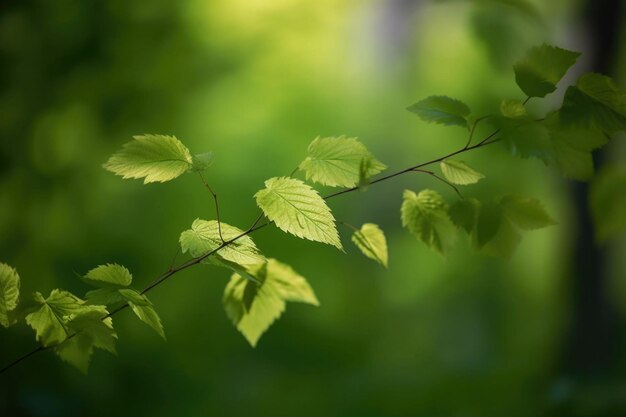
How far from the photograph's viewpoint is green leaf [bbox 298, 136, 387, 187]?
1.83 ft

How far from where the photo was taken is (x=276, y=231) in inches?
105

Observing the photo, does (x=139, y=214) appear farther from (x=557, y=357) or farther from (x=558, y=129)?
(x=558, y=129)

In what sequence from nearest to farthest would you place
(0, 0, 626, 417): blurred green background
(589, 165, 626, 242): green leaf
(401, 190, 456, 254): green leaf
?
(401, 190, 456, 254): green leaf
(589, 165, 626, 242): green leaf
(0, 0, 626, 417): blurred green background

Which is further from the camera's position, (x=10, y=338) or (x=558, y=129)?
(x=10, y=338)

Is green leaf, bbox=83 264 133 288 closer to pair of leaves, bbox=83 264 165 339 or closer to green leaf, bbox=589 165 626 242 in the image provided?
pair of leaves, bbox=83 264 165 339

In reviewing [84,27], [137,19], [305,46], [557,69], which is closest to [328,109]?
[305,46]

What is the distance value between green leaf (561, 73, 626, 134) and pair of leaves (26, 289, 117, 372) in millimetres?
430

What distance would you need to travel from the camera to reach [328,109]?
110 inches

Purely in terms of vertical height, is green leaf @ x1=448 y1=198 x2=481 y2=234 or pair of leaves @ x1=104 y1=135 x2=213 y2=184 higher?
pair of leaves @ x1=104 y1=135 x2=213 y2=184

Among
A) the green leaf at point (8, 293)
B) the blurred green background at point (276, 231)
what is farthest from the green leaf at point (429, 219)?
the blurred green background at point (276, 231)

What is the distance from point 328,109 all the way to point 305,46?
11.8 inches

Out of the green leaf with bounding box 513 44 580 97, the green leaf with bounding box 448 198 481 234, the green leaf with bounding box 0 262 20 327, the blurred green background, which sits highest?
the green leaf with bounding box 513 44 580 97

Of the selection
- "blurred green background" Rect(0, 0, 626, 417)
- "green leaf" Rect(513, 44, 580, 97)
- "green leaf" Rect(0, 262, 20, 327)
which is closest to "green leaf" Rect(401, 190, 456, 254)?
"green leaf" Rect(513, 44, 580, 97)

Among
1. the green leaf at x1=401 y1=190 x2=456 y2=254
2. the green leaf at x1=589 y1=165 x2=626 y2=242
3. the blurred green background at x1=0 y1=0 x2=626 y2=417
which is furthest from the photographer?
the blurred green background at x1=0 y1=0 x2=626 y2=417
